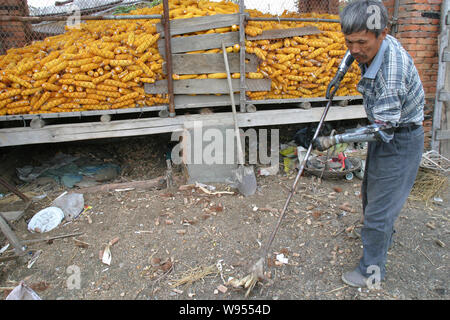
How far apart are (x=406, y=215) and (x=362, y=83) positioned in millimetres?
2386

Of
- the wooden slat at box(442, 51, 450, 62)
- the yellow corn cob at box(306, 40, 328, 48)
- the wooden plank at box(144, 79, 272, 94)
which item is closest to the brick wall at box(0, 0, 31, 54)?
the wooden plank at box(144, 79, 272, 94)

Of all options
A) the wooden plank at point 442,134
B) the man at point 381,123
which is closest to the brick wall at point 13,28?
the man at point 381,123

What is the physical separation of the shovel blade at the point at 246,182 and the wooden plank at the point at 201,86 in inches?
49.0

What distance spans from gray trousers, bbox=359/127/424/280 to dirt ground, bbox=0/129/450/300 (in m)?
0.46

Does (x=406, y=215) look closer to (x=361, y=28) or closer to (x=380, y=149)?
(x=380, y=149)

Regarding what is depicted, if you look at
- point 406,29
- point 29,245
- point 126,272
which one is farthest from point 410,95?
point 29,245

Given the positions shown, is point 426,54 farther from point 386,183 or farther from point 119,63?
point 119,63

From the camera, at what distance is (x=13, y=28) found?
5.89m

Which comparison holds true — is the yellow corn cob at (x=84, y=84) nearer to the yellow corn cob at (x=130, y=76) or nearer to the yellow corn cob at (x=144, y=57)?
the yellow corn cob at (x=130, y=76)

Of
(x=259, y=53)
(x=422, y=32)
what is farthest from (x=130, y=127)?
(x=422, y=32)

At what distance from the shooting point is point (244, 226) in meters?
3.83

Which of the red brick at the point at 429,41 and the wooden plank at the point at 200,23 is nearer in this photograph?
the wooden plank at the point at 200,23

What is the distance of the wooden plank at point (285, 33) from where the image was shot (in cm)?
465

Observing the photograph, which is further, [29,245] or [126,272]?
[29,245]
